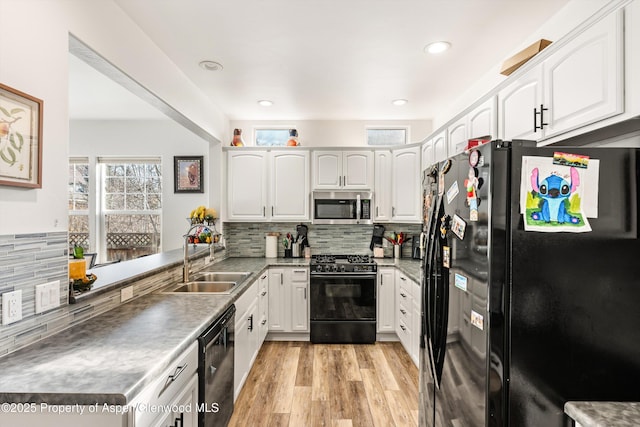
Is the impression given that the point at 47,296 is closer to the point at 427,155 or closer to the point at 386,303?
the point at 386,303

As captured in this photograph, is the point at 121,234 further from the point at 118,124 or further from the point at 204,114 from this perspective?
the point at 204,114

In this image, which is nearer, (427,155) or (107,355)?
(107,355)

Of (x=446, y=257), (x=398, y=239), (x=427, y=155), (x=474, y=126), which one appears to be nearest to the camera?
(x=446, y=257)

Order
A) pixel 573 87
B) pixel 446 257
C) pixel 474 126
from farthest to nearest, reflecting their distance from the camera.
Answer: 1. pixel 474 126
2. pixel 446 257
3. pixel 573 87

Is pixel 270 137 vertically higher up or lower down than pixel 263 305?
higher up

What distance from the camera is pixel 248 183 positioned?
13.2 feet

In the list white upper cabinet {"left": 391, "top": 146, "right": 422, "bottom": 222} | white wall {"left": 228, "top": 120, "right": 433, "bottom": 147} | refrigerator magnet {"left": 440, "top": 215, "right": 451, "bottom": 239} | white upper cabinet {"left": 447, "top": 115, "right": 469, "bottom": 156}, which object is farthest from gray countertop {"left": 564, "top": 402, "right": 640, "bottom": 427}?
white wall {"left": 228, "top": 120, "right": 433, "bottom": 147}

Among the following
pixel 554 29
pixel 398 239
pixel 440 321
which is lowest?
pixel 440 321

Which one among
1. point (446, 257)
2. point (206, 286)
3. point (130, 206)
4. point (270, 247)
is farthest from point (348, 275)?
point (130, 206)

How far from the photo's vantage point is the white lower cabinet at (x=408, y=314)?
2.96 meters

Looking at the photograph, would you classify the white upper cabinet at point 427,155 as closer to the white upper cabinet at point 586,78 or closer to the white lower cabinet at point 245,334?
the white upper cabinet at point 586,78

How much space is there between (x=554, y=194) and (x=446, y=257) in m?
0.54

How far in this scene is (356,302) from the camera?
3.66 m

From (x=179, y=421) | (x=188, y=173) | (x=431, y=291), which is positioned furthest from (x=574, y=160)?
(x=188, y=173)
